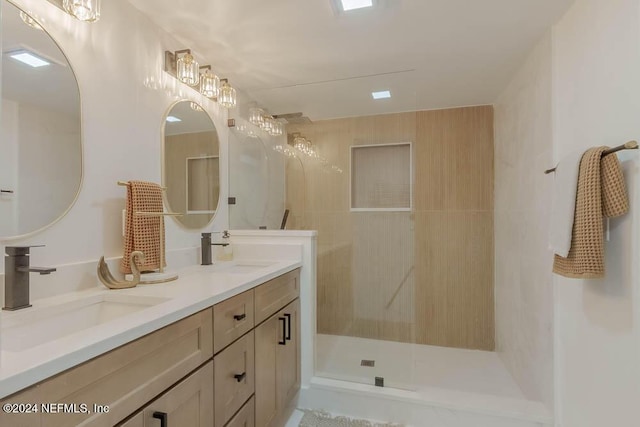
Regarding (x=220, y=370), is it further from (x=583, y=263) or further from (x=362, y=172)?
(x=362, y=172)

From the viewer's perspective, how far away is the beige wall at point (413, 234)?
8.32 feet

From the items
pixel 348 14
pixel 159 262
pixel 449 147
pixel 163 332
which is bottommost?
pixel 163 332

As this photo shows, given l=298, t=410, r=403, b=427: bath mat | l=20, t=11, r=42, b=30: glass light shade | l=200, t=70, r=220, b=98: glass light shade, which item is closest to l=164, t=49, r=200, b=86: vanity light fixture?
l=200, t=70, r=220, b=98: glass light shade

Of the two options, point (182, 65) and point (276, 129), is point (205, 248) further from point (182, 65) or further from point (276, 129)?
point (276, 129)

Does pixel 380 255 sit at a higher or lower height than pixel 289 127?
lower

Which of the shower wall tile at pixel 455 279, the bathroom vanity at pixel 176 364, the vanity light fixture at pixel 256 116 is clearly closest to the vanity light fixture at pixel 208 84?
the vanity light fixture at pixel 256 116

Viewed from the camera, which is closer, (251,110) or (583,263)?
(583,263)

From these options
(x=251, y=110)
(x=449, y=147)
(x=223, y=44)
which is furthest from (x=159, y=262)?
(x=449, y=147)

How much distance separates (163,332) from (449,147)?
2750 millimetres

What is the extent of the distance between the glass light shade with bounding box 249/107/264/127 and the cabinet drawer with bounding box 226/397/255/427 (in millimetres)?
2000

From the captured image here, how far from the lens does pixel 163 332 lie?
0.90 metres

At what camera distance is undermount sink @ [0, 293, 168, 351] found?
2.97 feet

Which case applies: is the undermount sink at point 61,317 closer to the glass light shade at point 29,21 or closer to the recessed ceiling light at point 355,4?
the glass light shade at point 29,21

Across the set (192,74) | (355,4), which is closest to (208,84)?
(192,74)
